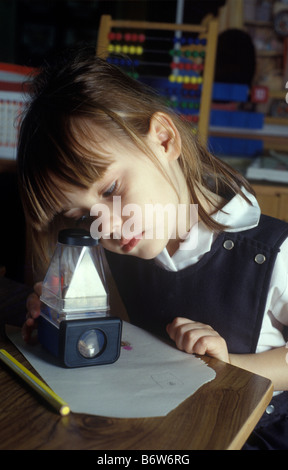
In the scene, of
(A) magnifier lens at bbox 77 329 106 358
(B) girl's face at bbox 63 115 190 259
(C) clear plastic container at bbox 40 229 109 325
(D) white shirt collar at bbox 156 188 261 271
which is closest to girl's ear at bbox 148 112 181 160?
(B) girl's face at bbox 63 115 190 259

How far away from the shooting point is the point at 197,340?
0.69 meters

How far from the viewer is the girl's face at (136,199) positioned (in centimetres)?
78

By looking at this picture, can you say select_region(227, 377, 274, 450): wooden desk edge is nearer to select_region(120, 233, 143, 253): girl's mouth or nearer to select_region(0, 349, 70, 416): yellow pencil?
select_region(0, 349, 70, 416): yellow pencil

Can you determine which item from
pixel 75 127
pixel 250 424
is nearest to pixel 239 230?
pixel 75 127

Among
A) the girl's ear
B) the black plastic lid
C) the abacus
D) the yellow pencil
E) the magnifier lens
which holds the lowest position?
the yellow pencil

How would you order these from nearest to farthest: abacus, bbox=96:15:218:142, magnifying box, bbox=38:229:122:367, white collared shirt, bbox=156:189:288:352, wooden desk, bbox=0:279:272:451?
wooden desk, bbox=0:279:272:451
magnifying box, bbox=38:229:122:367
white collared shirt, bbox=156:189:288:352
abacus, bbox=96:15:218:142

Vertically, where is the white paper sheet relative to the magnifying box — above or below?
below

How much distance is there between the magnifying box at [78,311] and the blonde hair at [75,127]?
0.44ft

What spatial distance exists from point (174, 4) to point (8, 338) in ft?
10.1

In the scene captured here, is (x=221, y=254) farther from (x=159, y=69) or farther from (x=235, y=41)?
(x=235, y=41)

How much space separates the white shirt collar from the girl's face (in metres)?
0.04

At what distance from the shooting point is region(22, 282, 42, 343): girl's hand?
0.68 m

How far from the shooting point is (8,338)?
2.27 feet
